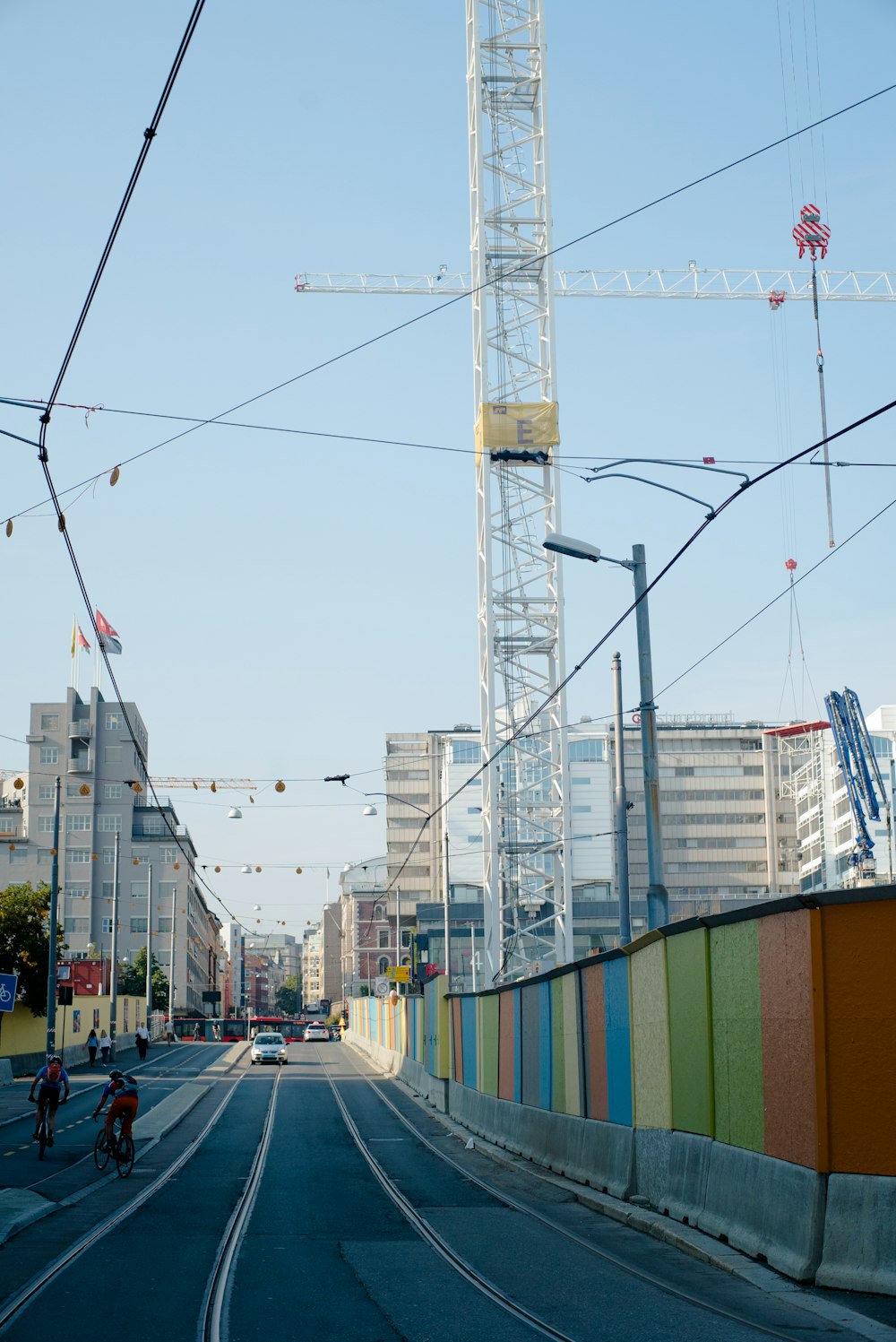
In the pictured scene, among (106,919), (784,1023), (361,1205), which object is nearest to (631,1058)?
(361,1205)

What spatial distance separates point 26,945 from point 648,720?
4697 cm

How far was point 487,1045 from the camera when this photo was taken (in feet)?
104

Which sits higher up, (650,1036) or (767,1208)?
(650,1036)

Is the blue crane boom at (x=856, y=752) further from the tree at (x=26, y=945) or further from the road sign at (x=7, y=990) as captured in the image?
the road sign at (x=7, y=990)

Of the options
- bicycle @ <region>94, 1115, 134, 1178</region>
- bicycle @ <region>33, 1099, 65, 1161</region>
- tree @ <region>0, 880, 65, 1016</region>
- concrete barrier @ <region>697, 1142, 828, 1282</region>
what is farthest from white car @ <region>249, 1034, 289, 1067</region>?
concrete barrier @ <region>697, 1142, 828, 1282</region>

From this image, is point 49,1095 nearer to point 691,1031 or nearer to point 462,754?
point 691,1031

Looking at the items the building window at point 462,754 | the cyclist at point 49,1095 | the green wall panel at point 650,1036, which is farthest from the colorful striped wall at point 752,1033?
the building window at point 462,754

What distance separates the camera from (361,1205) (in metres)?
19.0

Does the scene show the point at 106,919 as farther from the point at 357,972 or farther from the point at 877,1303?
the point at 877,1303

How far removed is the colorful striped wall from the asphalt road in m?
1.32

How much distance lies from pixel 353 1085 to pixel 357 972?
13989 cm

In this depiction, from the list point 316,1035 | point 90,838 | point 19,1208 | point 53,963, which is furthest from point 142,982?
point 19,1208

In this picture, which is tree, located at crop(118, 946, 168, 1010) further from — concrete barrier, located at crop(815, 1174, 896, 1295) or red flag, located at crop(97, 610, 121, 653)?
concrete barrier, located at crop(815, 1174, 896, 1295)

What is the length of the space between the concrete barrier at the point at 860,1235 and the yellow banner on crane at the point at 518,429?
2107 inches
